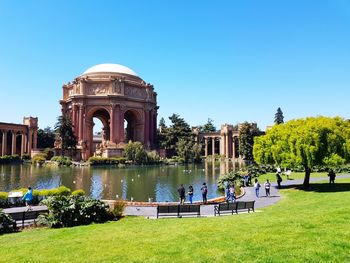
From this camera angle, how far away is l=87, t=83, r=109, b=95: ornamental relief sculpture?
2997 inches

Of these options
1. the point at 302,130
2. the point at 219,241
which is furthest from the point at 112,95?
the point at 219,241

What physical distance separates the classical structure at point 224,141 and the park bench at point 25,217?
3152 inches

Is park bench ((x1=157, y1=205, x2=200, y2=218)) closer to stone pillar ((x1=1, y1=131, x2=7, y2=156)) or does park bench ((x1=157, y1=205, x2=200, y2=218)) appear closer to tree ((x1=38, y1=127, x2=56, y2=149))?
stone pillar ((x1=1, y1=131, x2=7, y2=156))

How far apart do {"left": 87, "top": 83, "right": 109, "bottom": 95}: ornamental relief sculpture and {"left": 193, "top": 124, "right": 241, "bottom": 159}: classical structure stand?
29.6 m

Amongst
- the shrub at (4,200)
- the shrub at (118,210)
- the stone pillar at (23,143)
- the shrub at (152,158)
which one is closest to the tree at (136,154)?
the shrub at (152,158)

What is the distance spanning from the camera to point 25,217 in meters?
12.9

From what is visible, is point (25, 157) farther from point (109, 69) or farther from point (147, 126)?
point (147, 126)

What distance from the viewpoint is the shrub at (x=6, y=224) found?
11.9m

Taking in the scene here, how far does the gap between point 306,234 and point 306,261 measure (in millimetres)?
1898

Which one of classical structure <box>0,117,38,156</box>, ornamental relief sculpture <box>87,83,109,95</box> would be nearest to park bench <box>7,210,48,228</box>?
ornamental relief sculpture <box>87,83,109,95</box>

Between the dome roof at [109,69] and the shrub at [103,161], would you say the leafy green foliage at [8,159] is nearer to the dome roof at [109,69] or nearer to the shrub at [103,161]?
the shrub at [103,161]

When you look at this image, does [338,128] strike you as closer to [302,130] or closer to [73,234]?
[302,130]

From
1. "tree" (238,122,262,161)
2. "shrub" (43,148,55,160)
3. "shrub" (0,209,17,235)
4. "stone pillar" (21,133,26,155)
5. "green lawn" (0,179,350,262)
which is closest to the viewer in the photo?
"green lawn" (0,179,350,262)

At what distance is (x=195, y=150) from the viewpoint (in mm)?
73250
